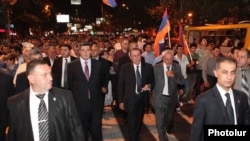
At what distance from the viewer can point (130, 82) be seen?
7938 mm

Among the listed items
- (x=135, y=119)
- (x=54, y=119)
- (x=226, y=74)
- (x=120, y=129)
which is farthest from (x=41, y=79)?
(x=120, y=129)

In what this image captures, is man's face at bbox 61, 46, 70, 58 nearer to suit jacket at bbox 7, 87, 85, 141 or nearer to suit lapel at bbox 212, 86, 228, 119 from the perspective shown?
suit jacket at bbox 7, 87, 85, 141

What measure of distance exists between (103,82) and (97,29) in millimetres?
113314

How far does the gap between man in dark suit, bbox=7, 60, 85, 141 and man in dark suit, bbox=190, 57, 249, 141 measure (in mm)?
1331

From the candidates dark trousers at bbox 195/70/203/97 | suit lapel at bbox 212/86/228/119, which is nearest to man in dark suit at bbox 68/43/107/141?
suit lapel at bbox 212/86/228/119

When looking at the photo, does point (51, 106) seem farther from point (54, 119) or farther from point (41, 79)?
point (41, 79)

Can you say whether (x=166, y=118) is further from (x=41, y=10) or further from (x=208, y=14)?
(x=41, y=10)

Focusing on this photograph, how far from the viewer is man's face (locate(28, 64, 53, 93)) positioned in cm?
432

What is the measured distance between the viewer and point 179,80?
8148mm

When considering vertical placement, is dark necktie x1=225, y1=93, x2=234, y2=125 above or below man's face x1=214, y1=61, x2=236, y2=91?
below

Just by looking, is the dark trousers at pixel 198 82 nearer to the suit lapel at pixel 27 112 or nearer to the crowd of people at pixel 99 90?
the crowd of people at pixel 99 90

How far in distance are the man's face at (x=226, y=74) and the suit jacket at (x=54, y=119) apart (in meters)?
1.67

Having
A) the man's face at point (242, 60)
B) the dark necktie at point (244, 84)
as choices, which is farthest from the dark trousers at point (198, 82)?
the dark necktie at point (244, 84)

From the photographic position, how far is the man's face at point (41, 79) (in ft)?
14.2
